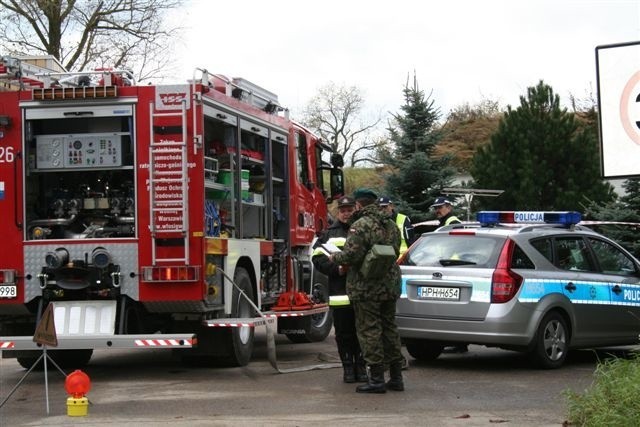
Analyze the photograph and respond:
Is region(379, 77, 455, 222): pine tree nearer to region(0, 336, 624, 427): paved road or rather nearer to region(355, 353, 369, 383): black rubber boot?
region(0, 336, 624, 427): paved road

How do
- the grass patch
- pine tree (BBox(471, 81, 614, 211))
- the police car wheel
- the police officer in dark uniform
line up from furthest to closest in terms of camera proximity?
pine tree (BBox(471, 81, 614, 211)) → the police car wheel → the police officer in dark uniform → the grass patch

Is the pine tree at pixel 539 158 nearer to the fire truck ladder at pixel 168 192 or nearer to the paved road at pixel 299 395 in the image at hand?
the paved road at pixel 299 395

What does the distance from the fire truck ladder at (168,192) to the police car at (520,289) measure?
8.42 feet

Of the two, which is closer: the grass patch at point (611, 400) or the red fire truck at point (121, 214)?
the grass patch at point (611, 400)

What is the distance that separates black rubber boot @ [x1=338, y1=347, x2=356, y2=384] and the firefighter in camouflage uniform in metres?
0.51

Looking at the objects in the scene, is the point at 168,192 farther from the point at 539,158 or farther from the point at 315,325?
the point at 539,158

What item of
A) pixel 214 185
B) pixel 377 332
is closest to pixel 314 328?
pixel 214 185

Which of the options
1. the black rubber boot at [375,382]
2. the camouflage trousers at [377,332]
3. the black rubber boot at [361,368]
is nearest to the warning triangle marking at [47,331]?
the camouflage trousers at [377,332]

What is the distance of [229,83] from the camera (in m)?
10.9

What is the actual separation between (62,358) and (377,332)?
173 inches

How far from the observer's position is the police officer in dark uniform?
9195mm

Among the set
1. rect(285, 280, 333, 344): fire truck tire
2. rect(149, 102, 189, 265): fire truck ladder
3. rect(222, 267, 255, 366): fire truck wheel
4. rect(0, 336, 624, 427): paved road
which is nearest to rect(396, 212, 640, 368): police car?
rect(0, 336, 624, 427): paved road

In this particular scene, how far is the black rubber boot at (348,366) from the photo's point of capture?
9.34 metres

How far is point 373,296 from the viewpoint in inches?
343
